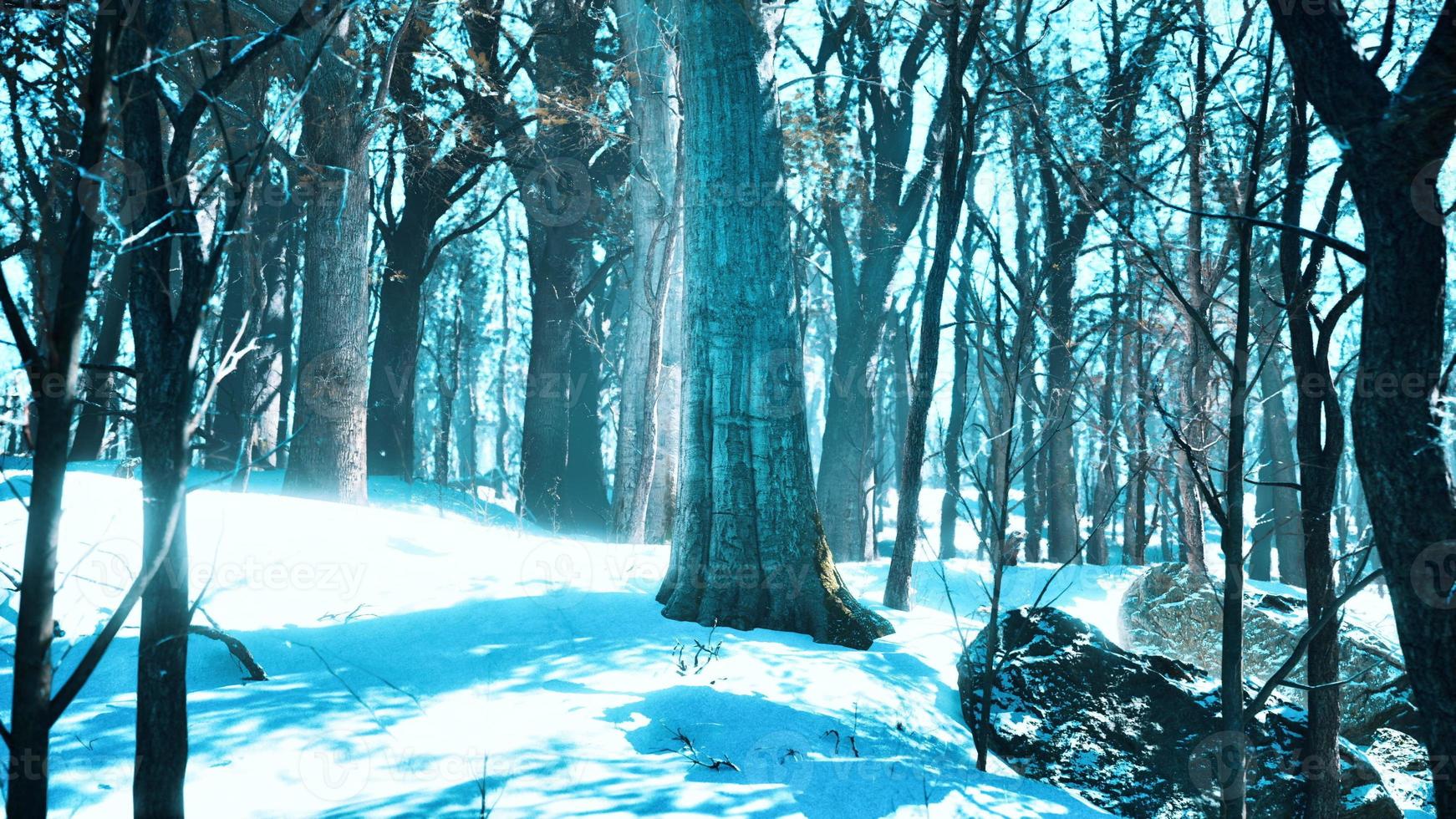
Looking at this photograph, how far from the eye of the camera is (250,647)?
3.62 metres

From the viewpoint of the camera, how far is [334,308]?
9.35m

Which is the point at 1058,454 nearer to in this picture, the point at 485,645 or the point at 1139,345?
the point at 1139,345

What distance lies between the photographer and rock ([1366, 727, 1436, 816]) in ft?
15.3

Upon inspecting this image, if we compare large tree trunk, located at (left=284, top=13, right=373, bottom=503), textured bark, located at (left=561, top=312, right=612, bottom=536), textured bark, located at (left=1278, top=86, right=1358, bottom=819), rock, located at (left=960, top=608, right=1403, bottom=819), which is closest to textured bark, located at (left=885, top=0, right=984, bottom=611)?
rock, located at (left=960, top=608, right=1403, bottom=819)

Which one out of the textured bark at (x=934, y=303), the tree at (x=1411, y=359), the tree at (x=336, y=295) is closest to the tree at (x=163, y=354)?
the tree at (x=1411, y=359)

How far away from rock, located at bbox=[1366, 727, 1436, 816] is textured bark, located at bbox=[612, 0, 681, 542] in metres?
6.69

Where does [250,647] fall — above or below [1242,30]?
below

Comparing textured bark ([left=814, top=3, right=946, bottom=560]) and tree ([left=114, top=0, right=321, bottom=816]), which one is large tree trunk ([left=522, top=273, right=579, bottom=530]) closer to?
textured bark ([left=814, top=3, right=946, bottom=560])

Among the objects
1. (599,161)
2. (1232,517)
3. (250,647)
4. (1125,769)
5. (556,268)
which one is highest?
(599,161)

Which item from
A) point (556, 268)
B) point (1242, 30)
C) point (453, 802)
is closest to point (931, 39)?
point (556, 268)

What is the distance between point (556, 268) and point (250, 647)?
460 inches

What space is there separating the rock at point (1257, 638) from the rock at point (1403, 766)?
9cm

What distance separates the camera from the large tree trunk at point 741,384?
194 inches

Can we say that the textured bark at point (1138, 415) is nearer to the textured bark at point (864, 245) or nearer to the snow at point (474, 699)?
the textured bark at point (864, 245)
